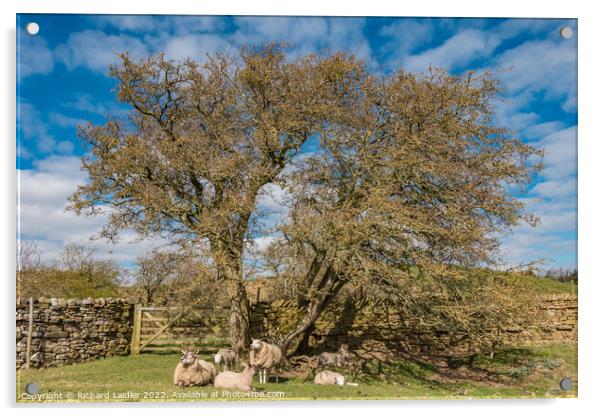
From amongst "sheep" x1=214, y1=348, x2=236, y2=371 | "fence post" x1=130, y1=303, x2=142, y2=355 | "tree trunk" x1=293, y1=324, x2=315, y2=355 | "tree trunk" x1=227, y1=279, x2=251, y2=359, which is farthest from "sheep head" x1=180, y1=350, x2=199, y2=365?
"tree trunk" x1=293, y1=324, x2=315, y2=355

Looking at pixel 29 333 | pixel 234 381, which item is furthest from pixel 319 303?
pixel 29 333

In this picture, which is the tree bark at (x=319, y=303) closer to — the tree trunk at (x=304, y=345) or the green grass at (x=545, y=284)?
the tree trunk at (x=304, y=345)

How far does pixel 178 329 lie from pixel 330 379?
3829mm

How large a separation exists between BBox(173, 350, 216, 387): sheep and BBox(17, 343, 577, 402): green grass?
228mm

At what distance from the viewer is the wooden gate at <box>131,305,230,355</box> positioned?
383 inches

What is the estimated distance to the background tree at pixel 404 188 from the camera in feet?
27.0

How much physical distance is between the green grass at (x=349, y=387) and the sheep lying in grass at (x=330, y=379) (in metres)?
0.24

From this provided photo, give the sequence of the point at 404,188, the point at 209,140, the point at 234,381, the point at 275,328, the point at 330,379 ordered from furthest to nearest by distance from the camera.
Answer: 1. the point at 275,328
2. the point at 209,140
3. the point at 404,188
4. the point at 330,379
5. the point at 234,381

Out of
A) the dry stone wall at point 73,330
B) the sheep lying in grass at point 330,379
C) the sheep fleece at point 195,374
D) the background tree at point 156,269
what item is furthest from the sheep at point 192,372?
the dry stone wall at point 73,330

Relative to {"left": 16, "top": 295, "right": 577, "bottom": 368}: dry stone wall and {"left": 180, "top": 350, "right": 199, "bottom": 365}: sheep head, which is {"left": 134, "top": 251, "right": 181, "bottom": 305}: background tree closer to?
{"left": 16, "top": 295, "right": 577, "bottom": 368}: dry stone wall

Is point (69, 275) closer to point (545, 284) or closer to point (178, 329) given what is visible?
point (178, 329)

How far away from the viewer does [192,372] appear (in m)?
7.88
